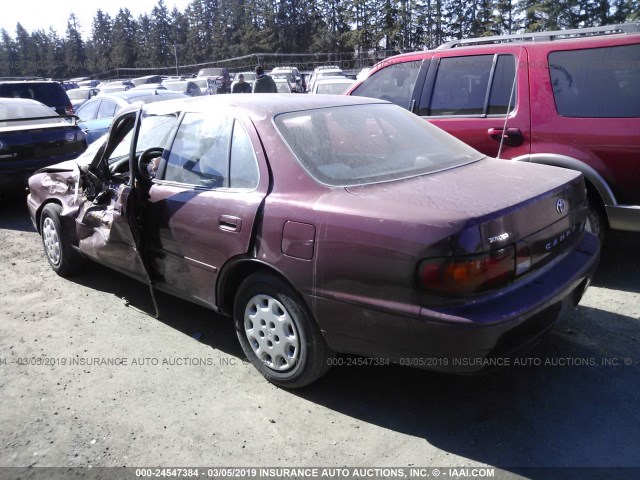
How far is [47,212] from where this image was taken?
17.0 ft

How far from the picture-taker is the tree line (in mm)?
46562

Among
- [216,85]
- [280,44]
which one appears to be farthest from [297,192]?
[280,44]

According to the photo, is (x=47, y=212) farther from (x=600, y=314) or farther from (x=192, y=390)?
(x=600, y=314)

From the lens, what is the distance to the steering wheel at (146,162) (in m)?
3.89

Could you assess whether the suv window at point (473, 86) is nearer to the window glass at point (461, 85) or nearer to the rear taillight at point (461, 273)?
the window glass at point (461, 85)

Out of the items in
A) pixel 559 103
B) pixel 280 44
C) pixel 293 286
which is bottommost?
pixel 293 286

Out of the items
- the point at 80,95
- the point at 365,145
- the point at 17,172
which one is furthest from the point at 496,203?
the point at 80,95

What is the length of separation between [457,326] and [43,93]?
45.3 feet

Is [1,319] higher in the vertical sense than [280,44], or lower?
lower

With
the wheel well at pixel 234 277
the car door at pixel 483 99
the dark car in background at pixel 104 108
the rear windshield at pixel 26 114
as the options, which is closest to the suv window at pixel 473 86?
the car door at pixel 483 99

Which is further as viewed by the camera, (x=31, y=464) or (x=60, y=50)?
(x=60, y=50)

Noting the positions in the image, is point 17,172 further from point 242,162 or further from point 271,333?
point 271,333

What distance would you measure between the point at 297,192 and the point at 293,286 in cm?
50

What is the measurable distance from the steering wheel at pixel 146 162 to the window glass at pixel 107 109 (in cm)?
729
